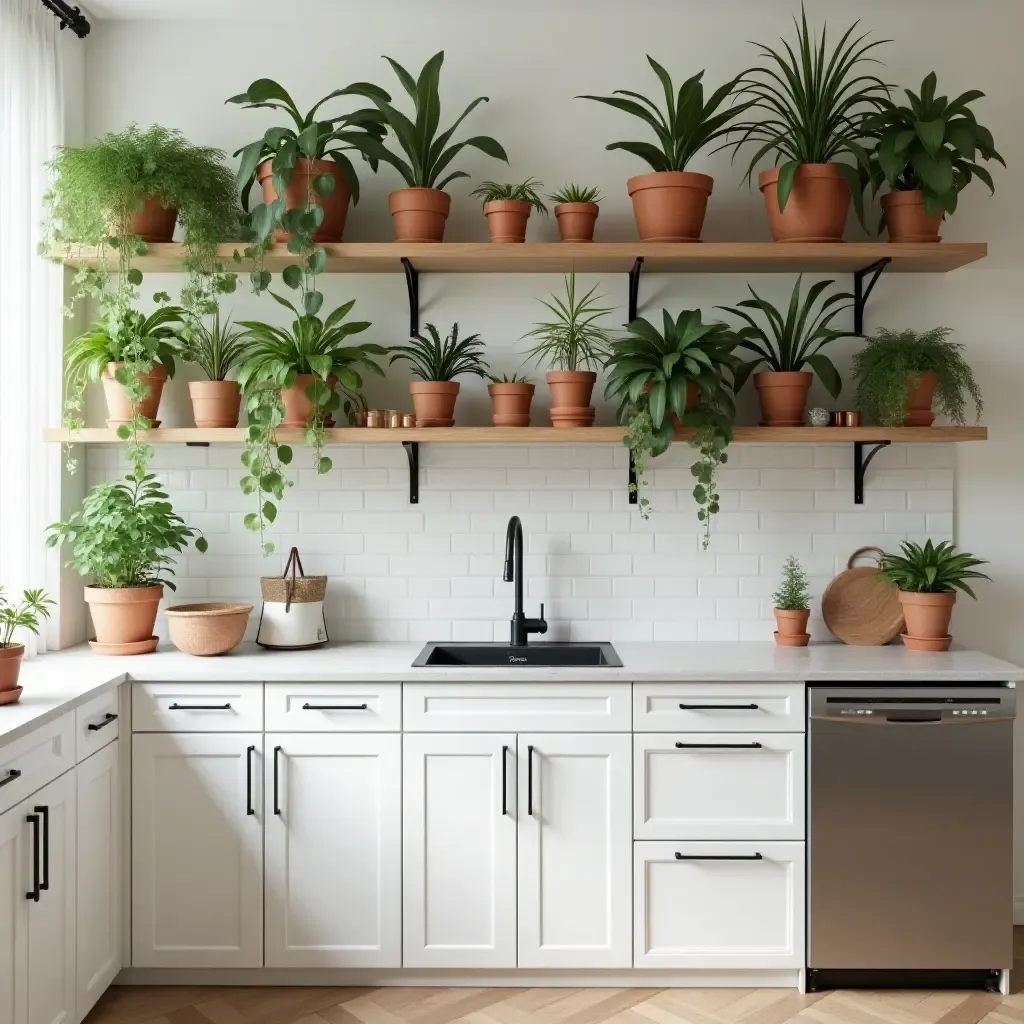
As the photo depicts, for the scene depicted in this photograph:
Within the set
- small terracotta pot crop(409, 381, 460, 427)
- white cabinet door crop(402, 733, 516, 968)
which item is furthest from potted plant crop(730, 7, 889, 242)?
white cabinet door crop(402, 733, 516, 968)

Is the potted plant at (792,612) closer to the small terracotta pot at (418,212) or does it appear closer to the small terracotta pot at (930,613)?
the small terracotta pot at (930,613)

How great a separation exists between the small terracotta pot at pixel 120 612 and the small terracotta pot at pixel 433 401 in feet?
3.32

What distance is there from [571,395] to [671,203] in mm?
676

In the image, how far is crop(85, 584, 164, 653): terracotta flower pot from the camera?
3.19m

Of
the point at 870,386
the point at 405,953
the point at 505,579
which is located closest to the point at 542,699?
the point at 505,579

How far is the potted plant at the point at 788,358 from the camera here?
10.8 ft

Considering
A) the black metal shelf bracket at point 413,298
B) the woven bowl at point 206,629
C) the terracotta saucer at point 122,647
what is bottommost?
the terracotta saucer at point 122,647

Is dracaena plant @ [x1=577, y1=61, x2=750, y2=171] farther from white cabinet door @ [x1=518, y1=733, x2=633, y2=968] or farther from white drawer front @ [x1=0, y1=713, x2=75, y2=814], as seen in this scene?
white drawer front @ [x1=0, y1=713, x2=75, y2=814]

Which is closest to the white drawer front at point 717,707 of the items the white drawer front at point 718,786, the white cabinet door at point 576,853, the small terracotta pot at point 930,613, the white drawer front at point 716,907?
the white drawer front at point 718,786

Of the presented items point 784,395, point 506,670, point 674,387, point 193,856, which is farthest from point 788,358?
point 193,856

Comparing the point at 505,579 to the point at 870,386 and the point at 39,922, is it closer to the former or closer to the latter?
the point at 870,386

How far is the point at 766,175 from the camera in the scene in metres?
3.28

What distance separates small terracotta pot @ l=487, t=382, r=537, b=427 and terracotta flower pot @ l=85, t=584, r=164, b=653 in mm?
1228

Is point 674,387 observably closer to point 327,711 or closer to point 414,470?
point 414,470
